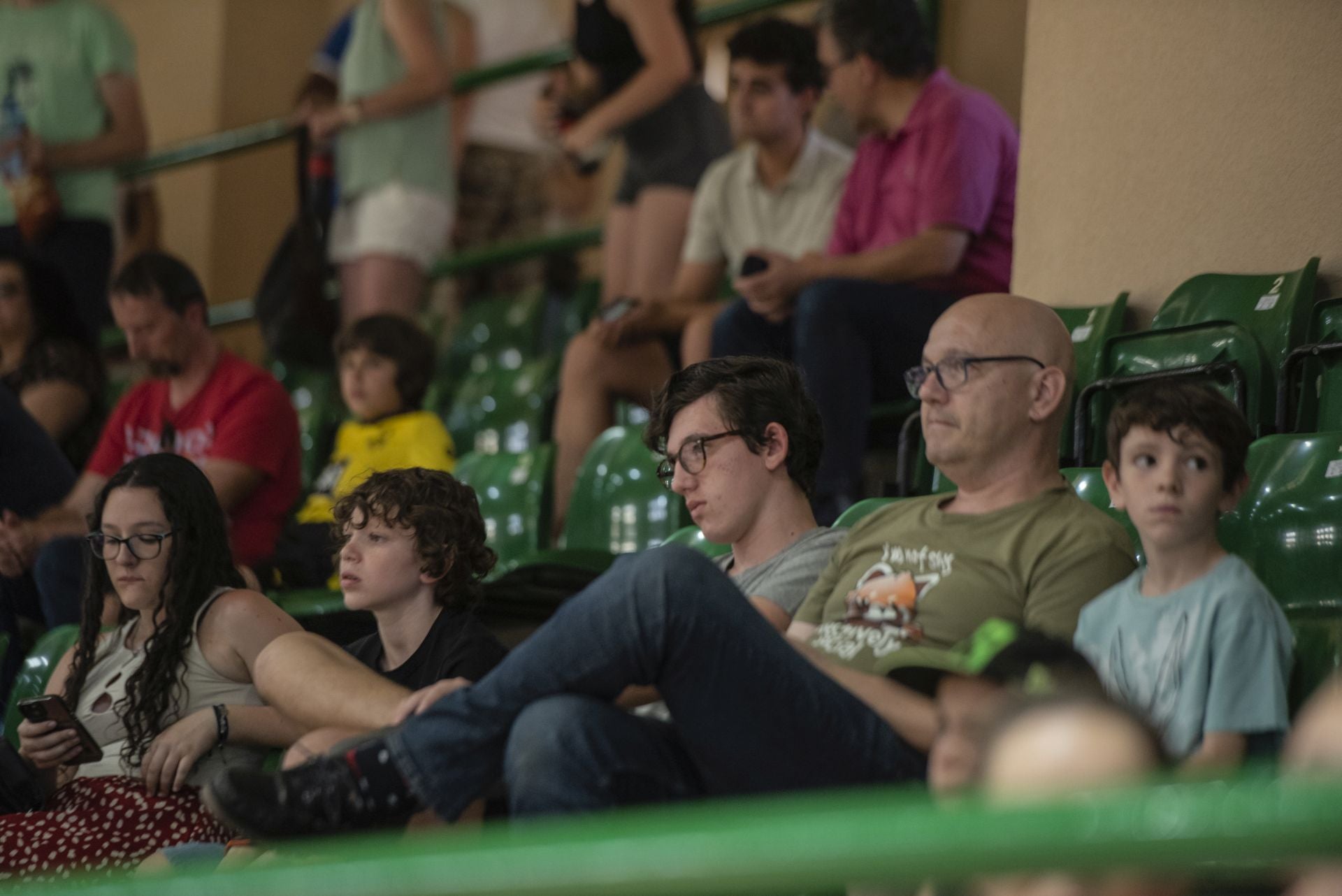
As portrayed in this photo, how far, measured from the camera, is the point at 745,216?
434cm

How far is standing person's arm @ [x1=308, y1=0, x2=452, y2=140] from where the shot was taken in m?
5.08

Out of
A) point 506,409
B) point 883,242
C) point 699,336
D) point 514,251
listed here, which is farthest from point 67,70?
point 883,242

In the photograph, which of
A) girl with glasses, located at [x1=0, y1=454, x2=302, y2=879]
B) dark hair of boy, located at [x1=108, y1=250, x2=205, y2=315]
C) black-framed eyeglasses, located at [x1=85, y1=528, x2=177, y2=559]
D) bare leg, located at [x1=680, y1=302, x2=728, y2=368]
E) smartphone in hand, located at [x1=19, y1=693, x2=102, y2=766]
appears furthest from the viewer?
dark hair of boy, located at [x1=108, y1=250, x2=205, y2=315]

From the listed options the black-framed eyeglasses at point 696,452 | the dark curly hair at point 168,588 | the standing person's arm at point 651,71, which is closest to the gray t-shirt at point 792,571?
the black-framed eyeglasses at point 696,452

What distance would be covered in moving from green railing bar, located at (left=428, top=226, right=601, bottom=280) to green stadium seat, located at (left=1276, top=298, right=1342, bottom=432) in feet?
9.19

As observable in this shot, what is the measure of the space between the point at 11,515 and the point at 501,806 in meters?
1.99

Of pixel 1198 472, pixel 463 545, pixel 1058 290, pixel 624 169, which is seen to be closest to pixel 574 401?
pixel 624 169

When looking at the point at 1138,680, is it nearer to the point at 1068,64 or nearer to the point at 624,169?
the point at 1068,64

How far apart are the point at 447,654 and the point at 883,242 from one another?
173cm

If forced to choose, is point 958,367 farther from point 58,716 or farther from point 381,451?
point 381,451

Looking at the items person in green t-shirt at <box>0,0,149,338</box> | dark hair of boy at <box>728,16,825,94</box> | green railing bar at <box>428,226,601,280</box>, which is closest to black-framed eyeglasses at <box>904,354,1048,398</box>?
dark hair of boy at <box>728,16,825,94</box>

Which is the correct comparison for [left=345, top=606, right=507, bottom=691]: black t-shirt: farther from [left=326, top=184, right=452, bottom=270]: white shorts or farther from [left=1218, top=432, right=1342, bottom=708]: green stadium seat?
[left=326, top=184, right=452, bottom=270]: white shorts

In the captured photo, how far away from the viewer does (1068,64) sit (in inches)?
146

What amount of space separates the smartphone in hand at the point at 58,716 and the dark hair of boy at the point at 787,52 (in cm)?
229
